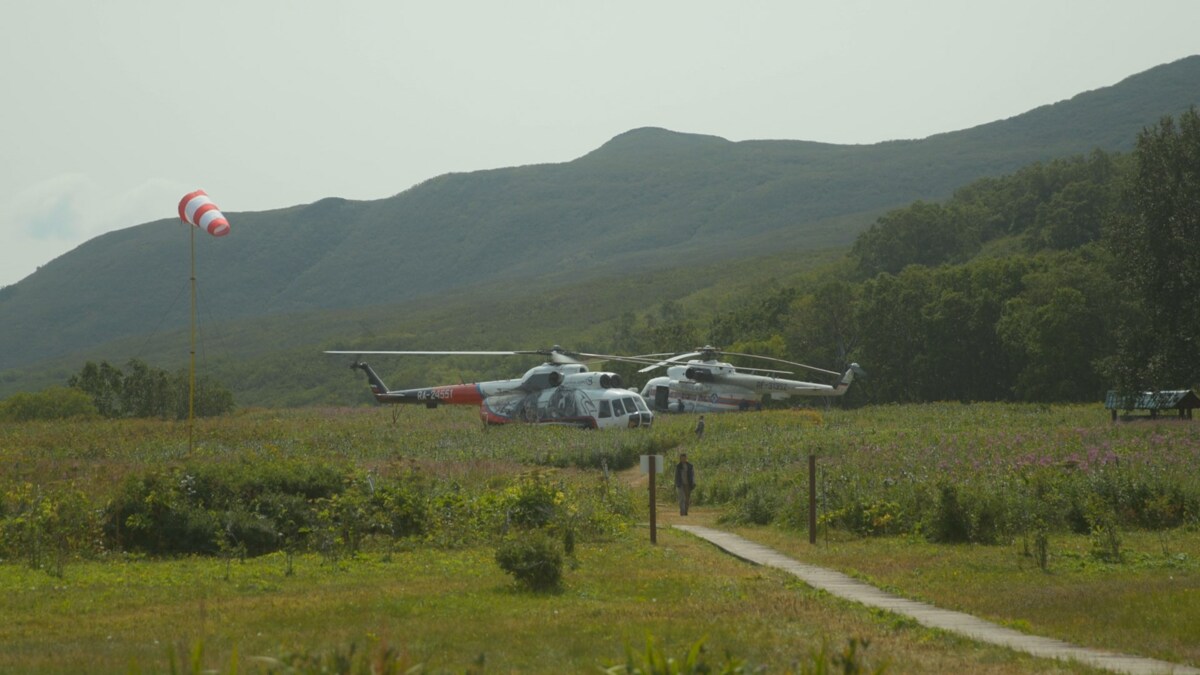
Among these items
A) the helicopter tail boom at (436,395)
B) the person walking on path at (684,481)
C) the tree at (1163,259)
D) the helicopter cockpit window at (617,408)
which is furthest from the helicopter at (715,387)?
the person walking on path at (684,481)

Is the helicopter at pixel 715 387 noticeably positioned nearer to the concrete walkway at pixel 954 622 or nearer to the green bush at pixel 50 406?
the green bush at pixel 50 406

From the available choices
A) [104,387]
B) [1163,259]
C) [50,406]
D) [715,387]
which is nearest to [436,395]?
[715,387]

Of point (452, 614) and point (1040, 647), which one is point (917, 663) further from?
point (452, 614)

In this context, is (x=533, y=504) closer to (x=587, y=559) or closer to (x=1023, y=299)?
(x=587, y=559)

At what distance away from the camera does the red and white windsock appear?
2388 cm

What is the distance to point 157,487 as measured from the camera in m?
18.8

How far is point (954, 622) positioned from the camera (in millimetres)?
12250

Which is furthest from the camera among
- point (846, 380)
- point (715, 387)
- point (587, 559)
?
point (715, 387)

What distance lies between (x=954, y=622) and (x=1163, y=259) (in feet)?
110

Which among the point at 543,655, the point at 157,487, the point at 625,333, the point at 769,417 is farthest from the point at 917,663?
the point at 625,333

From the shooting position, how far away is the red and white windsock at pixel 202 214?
78.3ft

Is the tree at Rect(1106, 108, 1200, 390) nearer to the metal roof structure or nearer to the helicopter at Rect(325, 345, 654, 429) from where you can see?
the metal roof structure

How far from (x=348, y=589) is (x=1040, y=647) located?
7439 mm

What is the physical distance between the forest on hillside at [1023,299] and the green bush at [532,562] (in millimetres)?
32220
